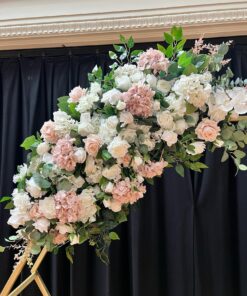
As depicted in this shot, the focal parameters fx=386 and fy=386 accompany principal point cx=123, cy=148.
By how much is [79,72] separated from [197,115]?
4.24 ft

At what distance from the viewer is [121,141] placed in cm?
110

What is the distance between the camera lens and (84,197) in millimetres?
1099

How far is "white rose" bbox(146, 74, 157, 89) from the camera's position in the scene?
116cm

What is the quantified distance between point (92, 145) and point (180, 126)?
0.87 feet

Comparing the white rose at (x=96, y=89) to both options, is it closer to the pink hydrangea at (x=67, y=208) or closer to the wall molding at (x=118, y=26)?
the pink hydrangea at (x=67, y=208)

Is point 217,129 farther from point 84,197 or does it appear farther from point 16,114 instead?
point 16,114

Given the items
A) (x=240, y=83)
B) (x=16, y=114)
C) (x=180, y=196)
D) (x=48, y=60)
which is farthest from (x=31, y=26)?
(x=240, y=83)

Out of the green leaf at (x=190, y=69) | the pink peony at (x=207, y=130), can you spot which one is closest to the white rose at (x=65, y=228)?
the pink peony at (x=207, y=130)

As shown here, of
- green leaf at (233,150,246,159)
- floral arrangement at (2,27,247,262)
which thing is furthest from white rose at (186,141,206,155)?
green leaf at (233,150,246,159)

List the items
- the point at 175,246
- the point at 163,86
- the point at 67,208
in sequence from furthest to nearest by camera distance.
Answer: the point at 175,246
the point at 163,86
the point at 67,208

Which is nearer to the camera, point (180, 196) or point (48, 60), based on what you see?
point (180, 196)

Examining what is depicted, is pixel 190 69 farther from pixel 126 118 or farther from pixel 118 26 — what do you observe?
pixel 118 26

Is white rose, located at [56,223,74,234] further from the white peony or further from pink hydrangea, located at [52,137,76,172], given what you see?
the white peony

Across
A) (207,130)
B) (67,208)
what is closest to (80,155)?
(67,208)
